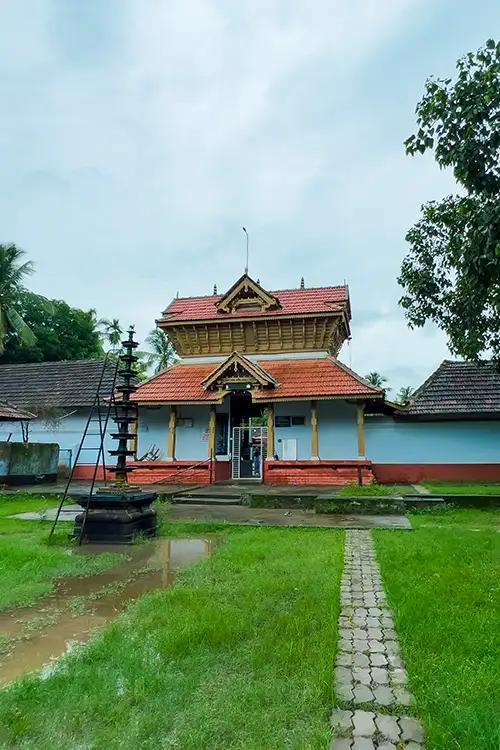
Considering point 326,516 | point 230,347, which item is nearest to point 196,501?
point 326,516

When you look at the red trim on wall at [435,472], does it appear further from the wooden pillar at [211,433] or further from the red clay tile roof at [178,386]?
the red clay tile roof at [178,386]

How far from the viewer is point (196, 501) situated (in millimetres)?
12211

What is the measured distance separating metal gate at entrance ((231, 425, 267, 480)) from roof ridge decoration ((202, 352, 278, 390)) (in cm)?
192

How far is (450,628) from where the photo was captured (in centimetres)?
350

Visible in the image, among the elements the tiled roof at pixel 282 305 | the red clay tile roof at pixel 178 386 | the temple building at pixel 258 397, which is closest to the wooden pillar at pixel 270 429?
the temple building at pixel 258 397

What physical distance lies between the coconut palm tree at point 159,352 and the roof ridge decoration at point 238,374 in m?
19.5

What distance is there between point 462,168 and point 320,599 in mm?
5037

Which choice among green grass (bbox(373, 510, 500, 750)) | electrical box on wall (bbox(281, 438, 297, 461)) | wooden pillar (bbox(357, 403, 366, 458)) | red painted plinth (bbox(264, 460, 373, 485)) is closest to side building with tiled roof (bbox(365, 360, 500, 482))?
wooden pillar (bbox(357, 403, 366, 458))

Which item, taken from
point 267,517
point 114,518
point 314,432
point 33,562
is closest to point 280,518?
point 267,517

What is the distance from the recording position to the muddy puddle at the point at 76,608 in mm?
3359

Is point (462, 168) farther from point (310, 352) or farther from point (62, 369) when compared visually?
point (62, 369)

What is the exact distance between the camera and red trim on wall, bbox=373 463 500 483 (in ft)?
52.4

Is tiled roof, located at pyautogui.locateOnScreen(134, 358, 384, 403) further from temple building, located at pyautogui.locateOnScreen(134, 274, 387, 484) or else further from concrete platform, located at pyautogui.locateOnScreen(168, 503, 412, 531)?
concrete platform, located at pyautogui.locateOnScreen(168, 503, 412, 531)

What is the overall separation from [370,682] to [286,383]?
44.1 ft
